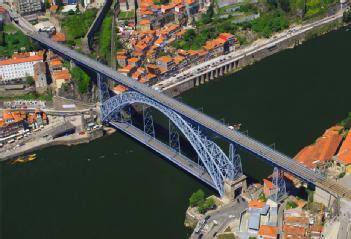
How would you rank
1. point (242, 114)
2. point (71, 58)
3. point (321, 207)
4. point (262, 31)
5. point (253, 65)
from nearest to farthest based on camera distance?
point (321, 207) < point (242, 114) < point (71, 58) < point (253, 65) < point (262, 31)

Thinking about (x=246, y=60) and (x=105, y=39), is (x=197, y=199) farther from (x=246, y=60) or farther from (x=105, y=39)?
(x=105, y=39)

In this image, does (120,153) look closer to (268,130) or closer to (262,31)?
(268,130)

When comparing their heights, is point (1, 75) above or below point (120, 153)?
above

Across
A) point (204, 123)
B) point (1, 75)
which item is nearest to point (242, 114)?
point (204, 123)

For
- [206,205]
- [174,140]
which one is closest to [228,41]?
[174,140]

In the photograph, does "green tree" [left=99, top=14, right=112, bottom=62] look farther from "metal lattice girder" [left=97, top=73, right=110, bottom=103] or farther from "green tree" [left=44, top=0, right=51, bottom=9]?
"metal lattice girder" [left=97, top=73, right=110, bottom=103]

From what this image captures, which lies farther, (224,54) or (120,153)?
(224,54)

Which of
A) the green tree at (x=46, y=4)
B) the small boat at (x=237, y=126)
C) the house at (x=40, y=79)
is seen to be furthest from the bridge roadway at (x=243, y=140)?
the green tree at (x=46, y=4)

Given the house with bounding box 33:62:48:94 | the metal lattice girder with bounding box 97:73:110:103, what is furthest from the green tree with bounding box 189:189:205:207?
the house with bounding box 33:62:48:94

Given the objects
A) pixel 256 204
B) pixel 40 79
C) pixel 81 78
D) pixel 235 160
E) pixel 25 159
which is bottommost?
pixel 25 159
